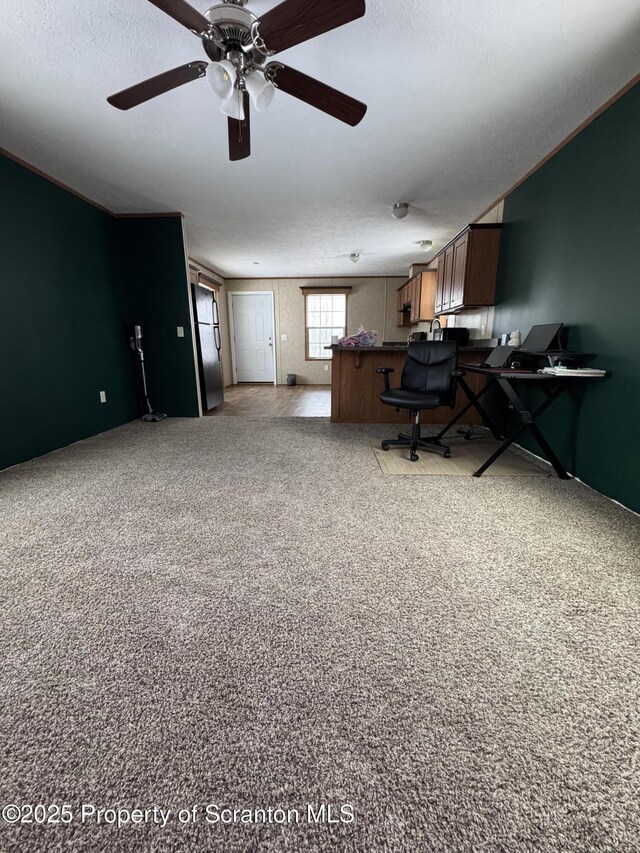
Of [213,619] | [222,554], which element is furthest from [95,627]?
[222,554]

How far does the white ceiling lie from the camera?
62.6 inches

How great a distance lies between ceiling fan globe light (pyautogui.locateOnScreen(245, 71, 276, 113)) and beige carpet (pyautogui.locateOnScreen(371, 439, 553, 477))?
2.28 metres

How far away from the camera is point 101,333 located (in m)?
3.75

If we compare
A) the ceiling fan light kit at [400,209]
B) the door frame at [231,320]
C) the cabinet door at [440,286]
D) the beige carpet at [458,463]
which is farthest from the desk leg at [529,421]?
the door frame at [231,320]

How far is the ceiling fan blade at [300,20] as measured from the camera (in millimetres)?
1244

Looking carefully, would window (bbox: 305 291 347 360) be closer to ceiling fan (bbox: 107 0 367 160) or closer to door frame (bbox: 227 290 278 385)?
door frame (bbox: 227 290 278 385)

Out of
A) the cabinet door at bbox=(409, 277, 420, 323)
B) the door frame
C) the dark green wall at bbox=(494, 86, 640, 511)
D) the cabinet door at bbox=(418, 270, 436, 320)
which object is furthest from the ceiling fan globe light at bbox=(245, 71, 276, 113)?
the door frame

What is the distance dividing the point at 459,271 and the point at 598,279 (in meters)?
1.87

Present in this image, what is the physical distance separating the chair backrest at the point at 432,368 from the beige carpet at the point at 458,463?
49cm

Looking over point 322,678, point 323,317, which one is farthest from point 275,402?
point 322,678

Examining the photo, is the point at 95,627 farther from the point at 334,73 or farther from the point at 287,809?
the point at 334,73

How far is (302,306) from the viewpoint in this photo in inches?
293

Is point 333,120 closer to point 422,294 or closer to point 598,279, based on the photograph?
point 598,279

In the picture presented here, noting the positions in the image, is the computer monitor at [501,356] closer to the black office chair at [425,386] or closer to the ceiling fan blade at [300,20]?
the black office chair at [425,386]
